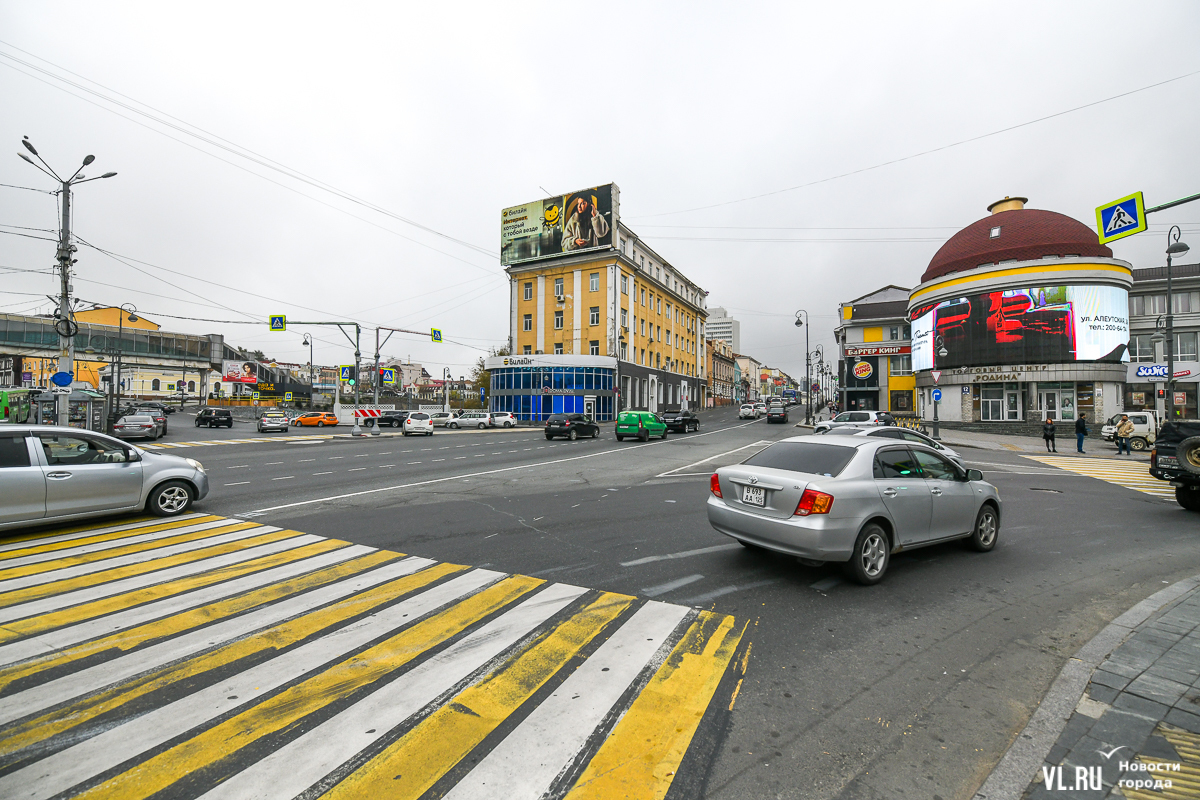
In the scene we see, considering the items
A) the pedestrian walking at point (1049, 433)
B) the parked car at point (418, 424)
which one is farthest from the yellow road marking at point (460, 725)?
the parked car at point (418, 424)

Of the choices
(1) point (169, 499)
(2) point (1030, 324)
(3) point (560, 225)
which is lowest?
(1) point (169, 499)

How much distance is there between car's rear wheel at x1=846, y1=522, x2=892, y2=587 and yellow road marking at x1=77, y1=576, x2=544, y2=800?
361cm

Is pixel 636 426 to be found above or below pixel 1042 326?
below

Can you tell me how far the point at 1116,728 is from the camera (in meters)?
3.11

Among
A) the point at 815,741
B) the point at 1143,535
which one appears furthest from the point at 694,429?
the point at 815,741

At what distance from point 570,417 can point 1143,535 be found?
25600mm

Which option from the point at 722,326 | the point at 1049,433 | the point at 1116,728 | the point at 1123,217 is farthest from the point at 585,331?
the point at 722,326

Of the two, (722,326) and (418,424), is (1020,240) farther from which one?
(722,326)

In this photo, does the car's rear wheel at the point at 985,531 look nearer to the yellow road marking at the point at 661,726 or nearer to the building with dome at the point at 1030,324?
the yellow road marking at the point at 661,726

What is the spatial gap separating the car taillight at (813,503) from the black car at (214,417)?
4811 cm

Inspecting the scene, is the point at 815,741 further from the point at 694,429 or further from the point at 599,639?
the point at 694,429

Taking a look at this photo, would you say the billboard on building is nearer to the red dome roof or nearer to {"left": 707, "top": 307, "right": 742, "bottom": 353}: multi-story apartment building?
the red dome roof

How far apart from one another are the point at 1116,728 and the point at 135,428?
3526cm

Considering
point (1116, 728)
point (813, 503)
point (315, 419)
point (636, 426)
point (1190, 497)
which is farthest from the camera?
point (315, 419)
